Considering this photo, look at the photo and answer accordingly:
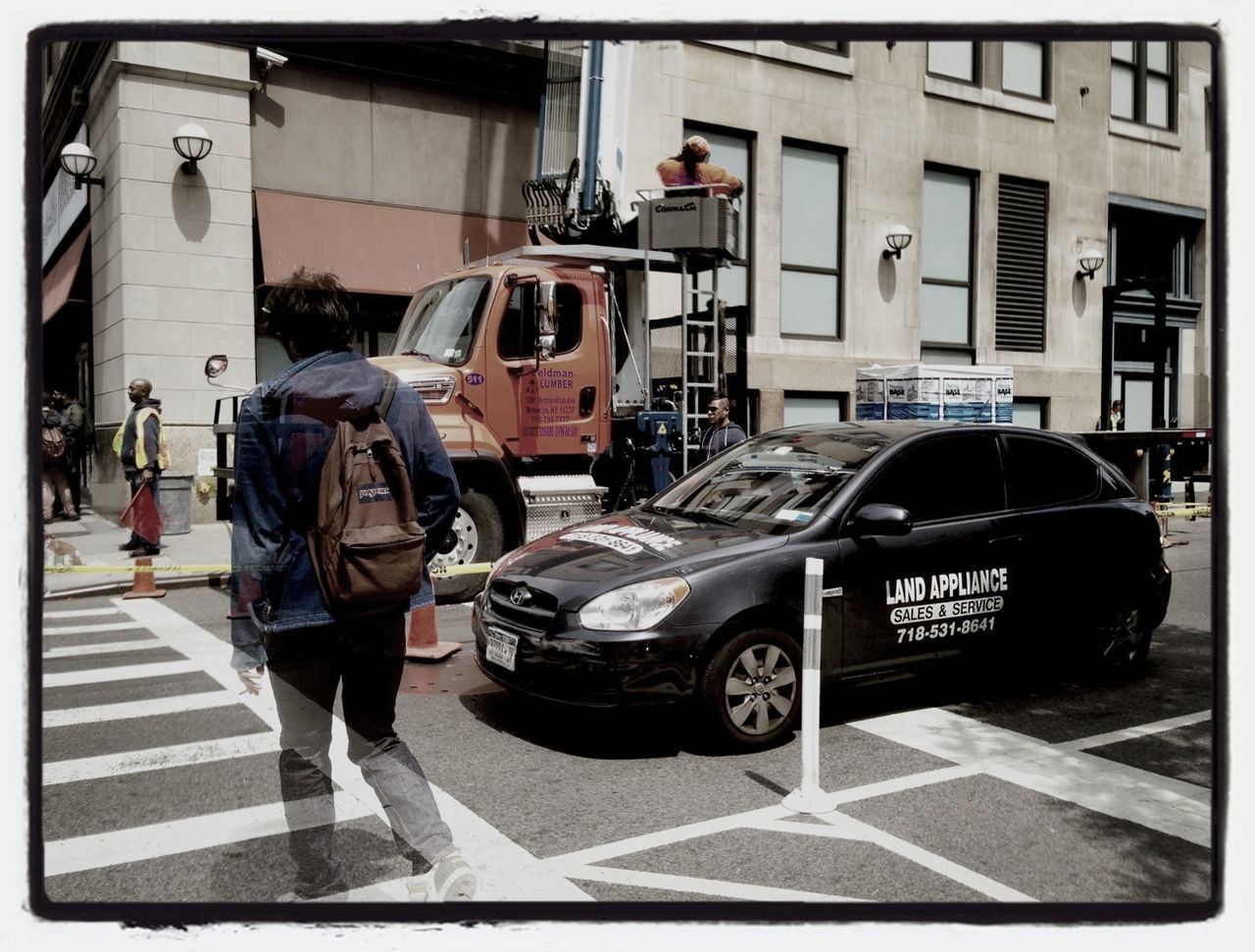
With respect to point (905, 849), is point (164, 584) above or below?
above

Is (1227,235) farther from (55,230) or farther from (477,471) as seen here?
(55,230)

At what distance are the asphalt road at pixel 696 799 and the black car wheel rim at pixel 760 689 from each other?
0.53 feet

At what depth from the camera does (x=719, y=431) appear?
9.80m

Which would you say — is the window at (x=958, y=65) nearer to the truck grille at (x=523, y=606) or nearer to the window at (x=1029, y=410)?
the window at (x=1029, y=410)

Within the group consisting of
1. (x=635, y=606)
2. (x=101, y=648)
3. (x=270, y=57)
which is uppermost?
(x=270, y=57)

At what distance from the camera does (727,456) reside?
6.32 metres

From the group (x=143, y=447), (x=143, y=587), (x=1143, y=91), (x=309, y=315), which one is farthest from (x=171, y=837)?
(x=1143, y=91)

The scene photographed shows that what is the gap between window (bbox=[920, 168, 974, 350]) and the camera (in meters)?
17.7

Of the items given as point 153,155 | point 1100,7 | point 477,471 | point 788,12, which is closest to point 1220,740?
point 1100,7

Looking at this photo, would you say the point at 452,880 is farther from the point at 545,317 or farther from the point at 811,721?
the point at 545,317

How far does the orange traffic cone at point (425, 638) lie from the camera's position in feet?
22.3

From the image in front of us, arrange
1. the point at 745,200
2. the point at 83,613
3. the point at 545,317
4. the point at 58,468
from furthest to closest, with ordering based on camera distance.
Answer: the point at 745,200 → the point at 58,468 → the point at 545,317 → the point at 83,613

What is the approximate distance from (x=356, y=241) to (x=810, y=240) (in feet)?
24.6

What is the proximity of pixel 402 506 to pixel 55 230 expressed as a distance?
11844 mm
